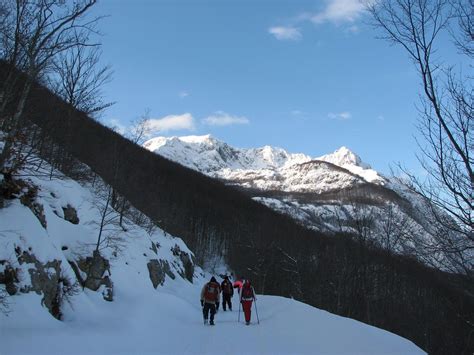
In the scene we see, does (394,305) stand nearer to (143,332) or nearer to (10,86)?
(143,332)

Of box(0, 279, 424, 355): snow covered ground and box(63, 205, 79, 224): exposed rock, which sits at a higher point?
box(63, 205, 79, 224): exposed rock

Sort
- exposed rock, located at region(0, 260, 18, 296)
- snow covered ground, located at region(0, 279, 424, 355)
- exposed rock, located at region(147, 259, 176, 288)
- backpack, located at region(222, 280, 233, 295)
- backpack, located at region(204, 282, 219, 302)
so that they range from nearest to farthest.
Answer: snow covered ground, located at region(0, 279, 424, 355)
exposed rock, located at region(0, 260, 18, 296)
backpack, located at region(204, 282, 219, 302)
backpack, located at region(222, 280, 233, 295)
exposed rock, located at region(147, 259, 176, 288)

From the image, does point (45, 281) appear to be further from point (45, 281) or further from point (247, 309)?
point (247, 309)

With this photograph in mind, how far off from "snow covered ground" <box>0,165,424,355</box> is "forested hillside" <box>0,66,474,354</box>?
921cm

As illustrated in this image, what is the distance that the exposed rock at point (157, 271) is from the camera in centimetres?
2286

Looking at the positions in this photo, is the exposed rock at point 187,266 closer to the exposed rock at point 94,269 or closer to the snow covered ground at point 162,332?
the snow covered ground at point 162,332

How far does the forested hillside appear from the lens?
42.5m

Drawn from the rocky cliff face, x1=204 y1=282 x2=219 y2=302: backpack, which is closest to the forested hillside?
the rocky cliff face

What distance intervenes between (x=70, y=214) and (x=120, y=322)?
18.7 feet

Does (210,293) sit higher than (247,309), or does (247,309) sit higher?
(210,293)

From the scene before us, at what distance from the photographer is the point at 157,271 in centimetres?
2397

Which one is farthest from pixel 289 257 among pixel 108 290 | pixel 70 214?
pixel 108 290

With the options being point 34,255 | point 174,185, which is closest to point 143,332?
point 34,255

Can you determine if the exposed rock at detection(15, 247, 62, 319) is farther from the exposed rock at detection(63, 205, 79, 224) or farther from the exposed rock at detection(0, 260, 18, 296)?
the exposed rock at detection(63, 205, 79, 224)
